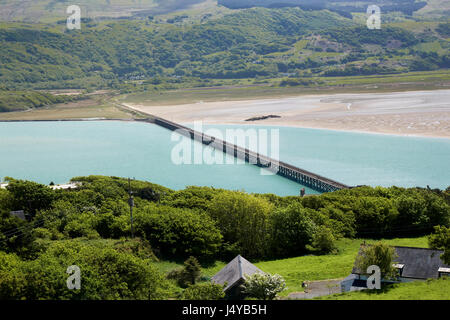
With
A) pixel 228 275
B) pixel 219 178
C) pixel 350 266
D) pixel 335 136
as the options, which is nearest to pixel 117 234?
pixel 228 275

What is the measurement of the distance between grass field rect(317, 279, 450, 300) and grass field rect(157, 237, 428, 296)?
10.7 ft

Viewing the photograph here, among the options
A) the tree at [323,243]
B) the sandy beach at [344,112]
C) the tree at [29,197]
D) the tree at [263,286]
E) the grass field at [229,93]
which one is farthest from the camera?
the grass field at [229,93]

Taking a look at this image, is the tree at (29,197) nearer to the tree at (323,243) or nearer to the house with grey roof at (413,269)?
Result: the tree at (323,243)

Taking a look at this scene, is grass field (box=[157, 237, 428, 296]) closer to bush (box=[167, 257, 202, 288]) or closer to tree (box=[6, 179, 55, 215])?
bush (box=[167, 257, 202, 288])

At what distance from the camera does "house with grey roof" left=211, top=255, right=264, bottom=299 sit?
21.8m

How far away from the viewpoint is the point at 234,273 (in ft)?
74.5

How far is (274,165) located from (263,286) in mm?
43699

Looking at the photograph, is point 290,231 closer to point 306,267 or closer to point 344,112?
point 306,267

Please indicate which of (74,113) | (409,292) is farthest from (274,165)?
(74,113)

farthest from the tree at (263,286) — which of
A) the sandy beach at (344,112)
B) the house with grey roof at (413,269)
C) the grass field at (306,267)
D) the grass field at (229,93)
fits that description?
the grass field at (229,93)

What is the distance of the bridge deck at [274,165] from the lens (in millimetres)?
54062

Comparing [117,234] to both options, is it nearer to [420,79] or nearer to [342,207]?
[342,207]

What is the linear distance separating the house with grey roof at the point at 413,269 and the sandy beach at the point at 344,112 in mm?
53321

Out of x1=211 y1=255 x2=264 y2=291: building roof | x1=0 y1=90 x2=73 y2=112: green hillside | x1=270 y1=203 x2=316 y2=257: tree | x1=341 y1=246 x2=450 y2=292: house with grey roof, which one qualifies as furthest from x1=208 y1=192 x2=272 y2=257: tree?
x1=0 y1=90 x2=73 y2=112: green hillside
